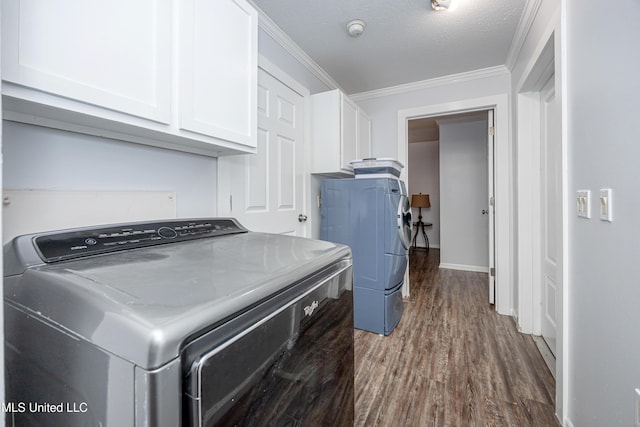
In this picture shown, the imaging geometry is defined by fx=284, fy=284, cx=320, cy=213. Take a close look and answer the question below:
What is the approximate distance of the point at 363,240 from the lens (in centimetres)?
239

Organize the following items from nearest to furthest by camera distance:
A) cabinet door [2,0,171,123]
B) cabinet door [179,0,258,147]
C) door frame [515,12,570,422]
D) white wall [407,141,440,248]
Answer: cabinet door [2,0,171,123], cabinet door [179,0,258,147], door frame [515,12,570,422], white wall [407,141,440,248]

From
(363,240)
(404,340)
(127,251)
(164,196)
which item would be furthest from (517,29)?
(127,251)

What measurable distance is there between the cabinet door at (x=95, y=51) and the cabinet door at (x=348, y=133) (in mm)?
1651

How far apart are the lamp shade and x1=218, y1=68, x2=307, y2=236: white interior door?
13.8 feet

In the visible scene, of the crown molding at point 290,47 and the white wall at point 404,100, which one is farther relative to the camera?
the white wall at point 404,100

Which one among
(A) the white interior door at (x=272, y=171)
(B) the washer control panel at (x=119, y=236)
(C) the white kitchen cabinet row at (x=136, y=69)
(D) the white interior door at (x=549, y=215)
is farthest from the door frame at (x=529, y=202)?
(B) the washer control panel at (x=119, y=236)

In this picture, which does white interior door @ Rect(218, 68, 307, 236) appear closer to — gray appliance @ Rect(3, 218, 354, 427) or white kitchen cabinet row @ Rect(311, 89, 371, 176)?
white kitchen cabinet row @ Rect(311, 89, 371, 176)

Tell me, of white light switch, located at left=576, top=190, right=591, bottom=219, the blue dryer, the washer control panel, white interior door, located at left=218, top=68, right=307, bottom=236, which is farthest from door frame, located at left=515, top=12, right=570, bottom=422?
the washer control panel

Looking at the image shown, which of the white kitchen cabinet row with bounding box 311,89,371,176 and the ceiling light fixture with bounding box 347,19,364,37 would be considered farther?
the white kitchen cabinet row with bounding box 311,89,371,176

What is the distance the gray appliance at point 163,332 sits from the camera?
1.51 ft

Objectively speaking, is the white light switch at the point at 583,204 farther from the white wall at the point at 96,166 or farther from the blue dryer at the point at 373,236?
the white wall at the point at 96,166

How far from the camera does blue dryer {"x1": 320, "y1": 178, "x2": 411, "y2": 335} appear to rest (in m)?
2.30

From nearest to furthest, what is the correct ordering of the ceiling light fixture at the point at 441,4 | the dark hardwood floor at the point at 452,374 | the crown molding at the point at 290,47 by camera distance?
1. the dark hardwood floor at the point at 452,374
2. the ceiling light fixture at the point at 441,4
3. the crown molding at the point at 290,47

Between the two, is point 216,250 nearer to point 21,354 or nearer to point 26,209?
point 21,354
